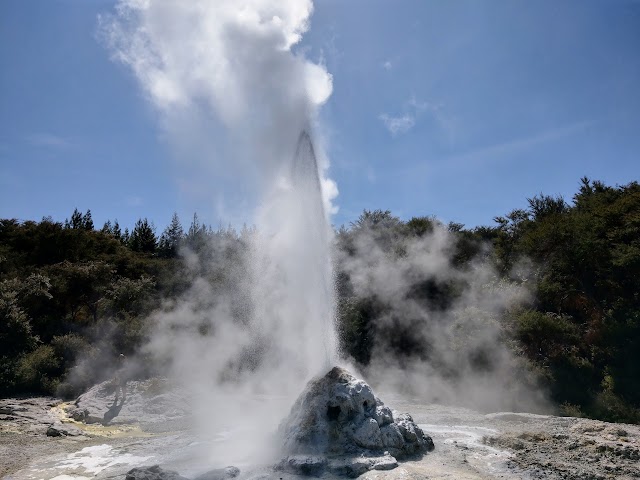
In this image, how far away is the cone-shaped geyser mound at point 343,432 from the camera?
6.15 m

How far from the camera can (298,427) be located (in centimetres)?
691

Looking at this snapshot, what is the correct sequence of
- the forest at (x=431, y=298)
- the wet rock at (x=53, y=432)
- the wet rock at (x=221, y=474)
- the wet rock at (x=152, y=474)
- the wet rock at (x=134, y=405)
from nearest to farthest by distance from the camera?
the wet rock at (x=152, y=474) → the wet rock at (x=221, y=474) → the wet rock at (x=53, y=432) → the wet rock at (x=134, y=405) → the forest at (x=431, y=298)

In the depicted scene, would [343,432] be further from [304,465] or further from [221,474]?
[221,474]

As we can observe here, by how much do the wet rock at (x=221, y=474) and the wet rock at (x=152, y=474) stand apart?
281mm

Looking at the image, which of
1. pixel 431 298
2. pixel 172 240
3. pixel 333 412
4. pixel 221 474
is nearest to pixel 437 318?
pixel 431 298

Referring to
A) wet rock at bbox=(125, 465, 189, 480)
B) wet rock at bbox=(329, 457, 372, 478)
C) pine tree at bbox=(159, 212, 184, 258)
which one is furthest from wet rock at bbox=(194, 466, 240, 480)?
pine tree at bbox=(159, 212, 184, 258)

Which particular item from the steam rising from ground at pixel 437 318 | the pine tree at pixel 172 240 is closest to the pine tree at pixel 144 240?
the pine tree at pixel 172 240

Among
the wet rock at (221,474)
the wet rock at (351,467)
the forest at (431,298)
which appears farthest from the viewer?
the forest at (431,298)

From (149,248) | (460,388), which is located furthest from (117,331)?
(149,248)

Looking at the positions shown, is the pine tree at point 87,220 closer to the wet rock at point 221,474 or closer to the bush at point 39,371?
the bush at point 39,371

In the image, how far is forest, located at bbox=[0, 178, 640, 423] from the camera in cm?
1173

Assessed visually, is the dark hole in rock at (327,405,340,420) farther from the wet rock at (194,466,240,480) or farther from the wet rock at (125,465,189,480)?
the wet rock at (125,465,189,480)

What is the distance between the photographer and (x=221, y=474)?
5789 millimetres

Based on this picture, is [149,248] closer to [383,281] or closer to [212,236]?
[212,236]
